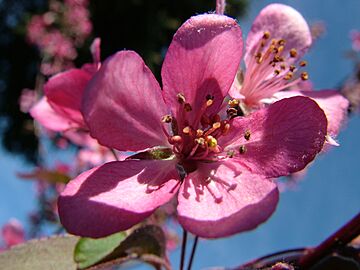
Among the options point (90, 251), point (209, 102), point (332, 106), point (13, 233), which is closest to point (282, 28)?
point (332, 106)

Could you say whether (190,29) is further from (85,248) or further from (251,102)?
(85,248)

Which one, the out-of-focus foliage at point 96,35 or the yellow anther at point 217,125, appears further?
the out-of-focus foliage at point 96,35

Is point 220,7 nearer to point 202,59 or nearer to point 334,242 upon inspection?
point 202,59

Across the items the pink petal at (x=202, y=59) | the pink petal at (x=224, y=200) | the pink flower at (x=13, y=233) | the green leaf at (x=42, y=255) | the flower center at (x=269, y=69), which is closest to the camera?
the pink petal at (x=224, y=200)

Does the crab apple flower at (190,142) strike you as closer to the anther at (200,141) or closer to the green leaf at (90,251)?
the anther at (200,141)

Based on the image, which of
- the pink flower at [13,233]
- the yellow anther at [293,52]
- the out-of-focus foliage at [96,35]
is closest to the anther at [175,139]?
the yellow anther at [293,52]

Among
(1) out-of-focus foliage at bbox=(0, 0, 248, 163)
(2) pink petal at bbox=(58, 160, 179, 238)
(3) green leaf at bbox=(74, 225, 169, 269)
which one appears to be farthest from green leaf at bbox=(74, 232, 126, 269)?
(1) out-of-focus foliage at bbox=(0, 0, 248, 163)

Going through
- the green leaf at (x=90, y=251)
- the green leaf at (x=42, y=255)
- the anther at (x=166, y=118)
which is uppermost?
the anther at (x=166, y=118)
